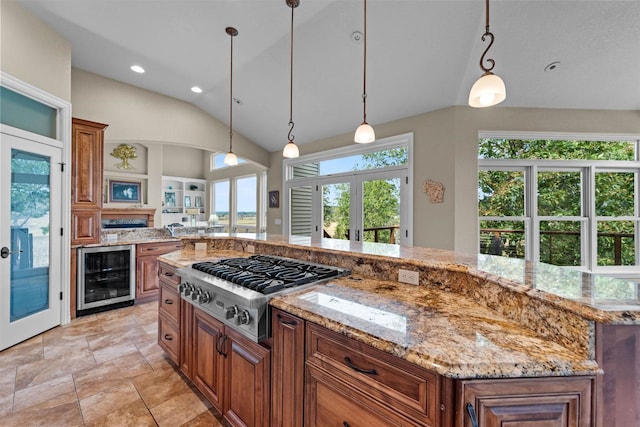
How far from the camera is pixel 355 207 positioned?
4.61 meters

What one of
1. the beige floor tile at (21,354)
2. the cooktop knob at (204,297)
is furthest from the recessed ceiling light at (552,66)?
the beige floor tile at (21,354)

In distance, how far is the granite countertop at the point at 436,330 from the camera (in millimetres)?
752

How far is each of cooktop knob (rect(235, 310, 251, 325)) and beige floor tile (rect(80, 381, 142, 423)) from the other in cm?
129

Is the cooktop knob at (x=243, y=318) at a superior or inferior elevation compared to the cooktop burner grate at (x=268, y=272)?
inferior

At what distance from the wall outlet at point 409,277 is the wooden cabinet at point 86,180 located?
390 centimetres

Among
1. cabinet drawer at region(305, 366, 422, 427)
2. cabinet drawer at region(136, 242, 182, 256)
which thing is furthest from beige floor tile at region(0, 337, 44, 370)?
cabinet drawer at region(305, 366, 422, 427)

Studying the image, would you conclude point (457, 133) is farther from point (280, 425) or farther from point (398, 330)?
point (280, 425)

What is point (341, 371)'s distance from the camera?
3.38 ft

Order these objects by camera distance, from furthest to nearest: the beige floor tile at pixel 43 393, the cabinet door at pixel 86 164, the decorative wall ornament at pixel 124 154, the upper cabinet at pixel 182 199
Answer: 1. the upper cabinet at pixel 182 199
2. the decorative wall ornament at pixel 124 154
3. the cabinet door at pixel 86 164
4. the beige floor tile at pixel 43 393

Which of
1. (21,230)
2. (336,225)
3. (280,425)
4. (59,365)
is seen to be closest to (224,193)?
(336,225)

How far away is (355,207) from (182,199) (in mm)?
6695

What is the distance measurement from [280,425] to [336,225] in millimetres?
3786

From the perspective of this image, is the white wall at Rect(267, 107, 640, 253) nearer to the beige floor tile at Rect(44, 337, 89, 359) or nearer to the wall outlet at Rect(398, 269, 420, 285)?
the wall outlet at Rect(398, 269, 420, 285)

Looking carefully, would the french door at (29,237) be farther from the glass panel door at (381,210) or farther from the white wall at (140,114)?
the glass panel door at (381,210)
